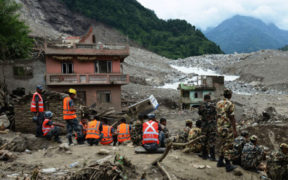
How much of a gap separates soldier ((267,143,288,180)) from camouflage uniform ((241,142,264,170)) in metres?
0.40

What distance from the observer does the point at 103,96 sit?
1994 cm

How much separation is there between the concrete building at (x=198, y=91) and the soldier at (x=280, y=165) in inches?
750

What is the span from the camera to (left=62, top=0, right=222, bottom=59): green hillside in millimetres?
85688

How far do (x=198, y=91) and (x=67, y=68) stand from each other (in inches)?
536

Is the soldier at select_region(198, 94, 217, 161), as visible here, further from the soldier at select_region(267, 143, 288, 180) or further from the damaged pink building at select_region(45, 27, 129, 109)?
the damaged pink building at select_region(45, 27, 129, 109)

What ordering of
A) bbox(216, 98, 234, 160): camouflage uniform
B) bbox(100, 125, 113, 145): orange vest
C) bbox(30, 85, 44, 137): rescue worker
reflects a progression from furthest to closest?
bbox(100, 125, 113, 145): orange vest → bbox(30, 85, 44, 137): rescue worker → bbox(216, 98, 234, 160): camouflage uniform

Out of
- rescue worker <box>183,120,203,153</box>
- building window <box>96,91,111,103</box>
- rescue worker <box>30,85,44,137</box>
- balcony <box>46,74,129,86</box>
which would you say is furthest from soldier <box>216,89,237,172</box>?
building window <box>96,91,111,103</box>

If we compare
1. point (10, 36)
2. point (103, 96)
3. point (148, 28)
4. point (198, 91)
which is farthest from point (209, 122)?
point (148, 28)

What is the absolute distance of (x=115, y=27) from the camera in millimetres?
87562

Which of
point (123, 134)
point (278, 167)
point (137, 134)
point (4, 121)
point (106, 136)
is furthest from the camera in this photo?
point (4, 121)

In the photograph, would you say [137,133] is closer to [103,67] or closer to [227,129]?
[227,129]

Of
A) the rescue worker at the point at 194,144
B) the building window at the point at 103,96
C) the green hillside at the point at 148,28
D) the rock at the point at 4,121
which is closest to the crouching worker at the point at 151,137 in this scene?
the rescue worker at the point at 194,144

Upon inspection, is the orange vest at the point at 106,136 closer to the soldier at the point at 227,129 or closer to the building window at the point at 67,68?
the soldier at the point at 227,129

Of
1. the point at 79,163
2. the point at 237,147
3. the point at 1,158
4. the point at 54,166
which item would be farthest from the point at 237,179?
the point at 1,158
